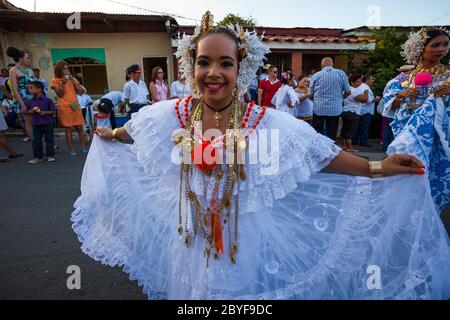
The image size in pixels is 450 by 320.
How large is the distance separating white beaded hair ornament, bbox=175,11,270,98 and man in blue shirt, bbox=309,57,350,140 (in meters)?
4.85

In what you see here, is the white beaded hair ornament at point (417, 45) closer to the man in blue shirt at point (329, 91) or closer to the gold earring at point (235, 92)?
the gold earring at point (235, 92)

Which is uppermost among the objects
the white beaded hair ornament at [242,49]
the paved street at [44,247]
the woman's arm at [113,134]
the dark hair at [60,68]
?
the dark hair at [60,68]

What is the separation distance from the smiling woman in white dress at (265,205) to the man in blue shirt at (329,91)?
15.8ft

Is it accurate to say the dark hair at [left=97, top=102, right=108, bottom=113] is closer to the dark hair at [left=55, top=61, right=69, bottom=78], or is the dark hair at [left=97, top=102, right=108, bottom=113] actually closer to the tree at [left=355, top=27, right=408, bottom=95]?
the dark hair at [left=55, top=61, right=69, bottom=78]

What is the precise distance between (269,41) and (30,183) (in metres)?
9.59

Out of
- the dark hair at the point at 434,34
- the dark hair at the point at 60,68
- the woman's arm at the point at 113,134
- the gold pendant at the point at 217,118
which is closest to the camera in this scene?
the gold pendant at the point at 217,118

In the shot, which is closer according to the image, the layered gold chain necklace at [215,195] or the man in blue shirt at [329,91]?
the layered gold chain necklace at [215,195]

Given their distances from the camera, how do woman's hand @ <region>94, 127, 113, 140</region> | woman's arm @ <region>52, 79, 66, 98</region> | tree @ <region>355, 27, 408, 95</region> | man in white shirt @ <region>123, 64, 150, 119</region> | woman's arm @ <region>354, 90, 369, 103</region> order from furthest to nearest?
tree @ <region>355, 27, 408, 95</region>, man in white shirt @ <region>123, 64, 150, 119</region>, woman's arm @ <region>354, 90, 369, 103</region>, woman's arm @ <region>52, 79, 66, 98</region>, woman's hand @ <region>94, 127, 113, 140</region>

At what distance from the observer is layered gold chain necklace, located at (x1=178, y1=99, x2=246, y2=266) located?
1741 mm

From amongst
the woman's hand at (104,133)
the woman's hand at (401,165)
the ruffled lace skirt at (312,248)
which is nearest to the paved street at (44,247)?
the ruffled lace skirt at (312,248)

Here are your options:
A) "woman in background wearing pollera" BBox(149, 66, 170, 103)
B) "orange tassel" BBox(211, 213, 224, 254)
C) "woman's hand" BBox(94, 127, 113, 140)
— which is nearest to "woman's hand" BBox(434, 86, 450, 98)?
"orange tassel" BBox(211, 213, 224, 254)

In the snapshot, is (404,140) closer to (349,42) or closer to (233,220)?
(233,220)

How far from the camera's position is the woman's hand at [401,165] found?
1.73 meters

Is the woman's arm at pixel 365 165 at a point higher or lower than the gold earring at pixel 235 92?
lower
